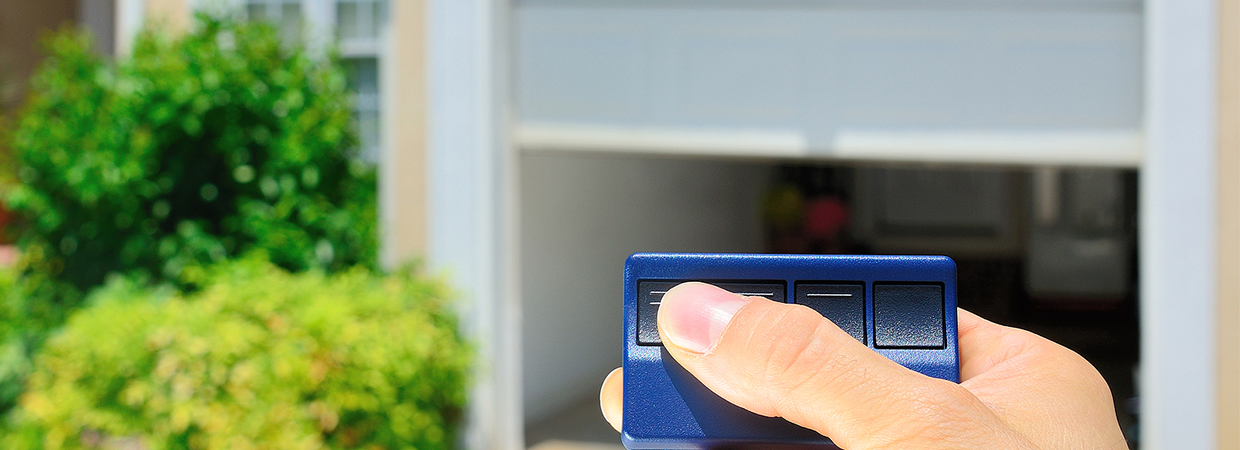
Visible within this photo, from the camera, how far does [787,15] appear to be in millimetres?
3652

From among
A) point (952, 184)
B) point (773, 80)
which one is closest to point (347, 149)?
point (773, 80)

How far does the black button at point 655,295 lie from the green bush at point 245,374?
2.47 metres

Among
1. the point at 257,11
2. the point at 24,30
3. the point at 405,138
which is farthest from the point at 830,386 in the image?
the point at 24,30

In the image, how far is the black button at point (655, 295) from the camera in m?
0.67

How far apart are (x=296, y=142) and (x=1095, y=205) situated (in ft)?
30.6

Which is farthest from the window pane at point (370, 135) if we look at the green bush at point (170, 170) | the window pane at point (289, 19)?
the window pane at point (289, 19)

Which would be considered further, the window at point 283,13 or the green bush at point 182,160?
the window at point 283,13

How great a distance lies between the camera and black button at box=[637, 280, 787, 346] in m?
0.67

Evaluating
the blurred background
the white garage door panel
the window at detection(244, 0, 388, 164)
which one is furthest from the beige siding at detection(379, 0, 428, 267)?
the white garage door panel

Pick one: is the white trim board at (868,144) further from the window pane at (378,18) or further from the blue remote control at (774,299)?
the blue remote control at (774,299)

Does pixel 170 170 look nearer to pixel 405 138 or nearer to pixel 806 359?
pixel 405 138

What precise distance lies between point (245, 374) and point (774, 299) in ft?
8.61

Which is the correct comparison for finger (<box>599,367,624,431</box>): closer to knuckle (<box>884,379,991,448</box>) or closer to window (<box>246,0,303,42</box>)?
knuckle (<box>884,379,991,448</box>)

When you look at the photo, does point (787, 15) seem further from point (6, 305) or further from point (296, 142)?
point (6, 305)
